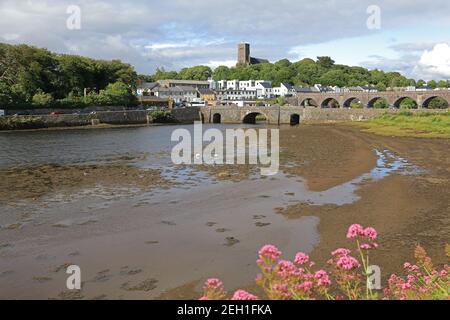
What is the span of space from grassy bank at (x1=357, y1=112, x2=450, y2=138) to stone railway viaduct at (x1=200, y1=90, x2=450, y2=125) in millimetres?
5331

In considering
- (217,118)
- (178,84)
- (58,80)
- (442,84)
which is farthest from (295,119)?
(442,84)

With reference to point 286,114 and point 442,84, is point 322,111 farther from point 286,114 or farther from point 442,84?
point 442,84

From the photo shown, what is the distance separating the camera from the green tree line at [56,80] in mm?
73562

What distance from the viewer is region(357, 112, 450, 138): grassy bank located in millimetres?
48281

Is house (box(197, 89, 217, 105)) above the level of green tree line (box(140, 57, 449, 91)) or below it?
below

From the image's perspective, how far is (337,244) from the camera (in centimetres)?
1209

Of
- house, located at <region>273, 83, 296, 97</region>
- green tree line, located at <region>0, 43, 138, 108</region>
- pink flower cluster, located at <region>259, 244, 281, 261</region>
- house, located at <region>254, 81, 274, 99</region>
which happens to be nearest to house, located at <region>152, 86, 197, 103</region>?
house, located at <region>254, 81, 274, 99</region>

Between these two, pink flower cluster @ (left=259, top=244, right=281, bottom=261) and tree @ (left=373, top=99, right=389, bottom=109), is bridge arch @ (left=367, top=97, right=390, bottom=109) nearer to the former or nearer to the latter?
tree @ (left=373, top=99, right=389, bottom=109)

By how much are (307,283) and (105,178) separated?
2071 centimetres

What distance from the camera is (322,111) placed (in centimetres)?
8156

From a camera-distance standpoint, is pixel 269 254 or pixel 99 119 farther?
pixel 99 119

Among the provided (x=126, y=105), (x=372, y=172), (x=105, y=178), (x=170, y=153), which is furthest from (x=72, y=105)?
(x=372, y=172)

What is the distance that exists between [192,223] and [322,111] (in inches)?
2787
